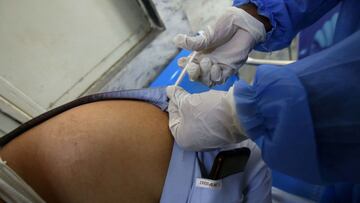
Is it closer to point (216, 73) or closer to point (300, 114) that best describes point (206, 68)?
point (216, 73)

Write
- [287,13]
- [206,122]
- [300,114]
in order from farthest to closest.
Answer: [287,13]
[206,122]
[300,114]

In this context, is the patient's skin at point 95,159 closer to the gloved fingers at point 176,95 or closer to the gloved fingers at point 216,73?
the gloved fingers at point 176,95

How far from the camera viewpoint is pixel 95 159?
2.18 feet

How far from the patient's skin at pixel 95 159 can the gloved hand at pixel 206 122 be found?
77mm

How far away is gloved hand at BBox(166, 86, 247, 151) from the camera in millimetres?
581

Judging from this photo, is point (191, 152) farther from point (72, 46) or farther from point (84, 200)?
point (72, 46)

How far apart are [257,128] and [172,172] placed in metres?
0.26

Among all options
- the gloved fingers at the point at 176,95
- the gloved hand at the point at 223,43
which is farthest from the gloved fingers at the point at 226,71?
the gloved fingers at the point at 176,95

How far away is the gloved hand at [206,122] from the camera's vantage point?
58 cm

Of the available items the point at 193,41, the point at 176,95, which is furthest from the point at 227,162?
the point at 193,41

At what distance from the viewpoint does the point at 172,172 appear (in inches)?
26.6

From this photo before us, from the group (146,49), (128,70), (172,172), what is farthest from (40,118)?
(146,49)

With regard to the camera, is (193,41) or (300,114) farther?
(193,41)

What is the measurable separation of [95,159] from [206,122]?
0.28 meters
